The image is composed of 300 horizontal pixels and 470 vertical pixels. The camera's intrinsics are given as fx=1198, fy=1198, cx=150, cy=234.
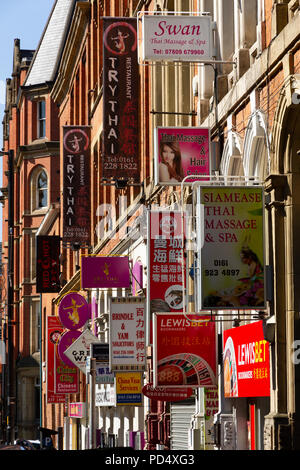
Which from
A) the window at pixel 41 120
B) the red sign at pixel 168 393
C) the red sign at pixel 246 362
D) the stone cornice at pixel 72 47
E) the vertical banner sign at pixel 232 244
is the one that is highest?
the window at pixel 41 120

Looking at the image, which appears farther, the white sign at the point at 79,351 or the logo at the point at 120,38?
the white sign at the point at 79,351

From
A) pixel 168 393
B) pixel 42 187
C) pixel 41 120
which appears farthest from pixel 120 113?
pixel 42 187

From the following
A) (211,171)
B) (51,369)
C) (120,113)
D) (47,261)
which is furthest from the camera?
(47,261)

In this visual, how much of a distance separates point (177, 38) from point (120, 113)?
10100mm

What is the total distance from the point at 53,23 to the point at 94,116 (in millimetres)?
30686

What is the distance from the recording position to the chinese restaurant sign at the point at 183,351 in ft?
68.0

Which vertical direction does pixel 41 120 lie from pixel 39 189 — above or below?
above

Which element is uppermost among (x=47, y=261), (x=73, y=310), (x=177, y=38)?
(x=177, y=38)

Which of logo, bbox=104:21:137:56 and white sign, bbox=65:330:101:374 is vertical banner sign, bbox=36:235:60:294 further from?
logo, bbox=104:21:137:56

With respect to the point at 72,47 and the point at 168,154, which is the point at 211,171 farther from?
the point at 72,47

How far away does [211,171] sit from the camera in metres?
22.0

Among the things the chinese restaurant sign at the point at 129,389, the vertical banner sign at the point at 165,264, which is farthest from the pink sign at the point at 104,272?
the vertical banner sign at the point at 165,264

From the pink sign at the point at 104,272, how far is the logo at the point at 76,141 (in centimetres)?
1350

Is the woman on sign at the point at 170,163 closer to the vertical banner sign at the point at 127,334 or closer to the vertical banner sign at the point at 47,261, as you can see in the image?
the vertical banner sign at the point at 127,334
